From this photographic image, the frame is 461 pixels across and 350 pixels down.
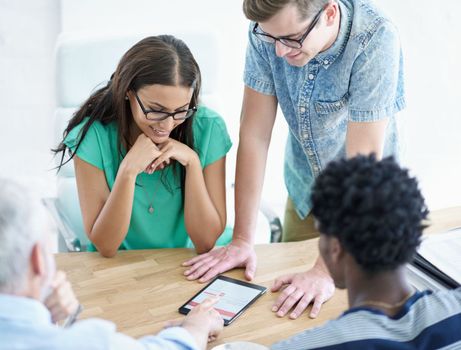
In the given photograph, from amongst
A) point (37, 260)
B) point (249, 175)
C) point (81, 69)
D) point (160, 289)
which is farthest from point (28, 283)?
point (81, 69)

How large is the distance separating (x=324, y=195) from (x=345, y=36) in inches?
31.9

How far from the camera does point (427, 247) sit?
182 centimetres

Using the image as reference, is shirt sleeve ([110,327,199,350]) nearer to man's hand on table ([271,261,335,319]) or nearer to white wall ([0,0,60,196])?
man's hand on table ([271,261,335,319])

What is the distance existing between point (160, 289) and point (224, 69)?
1.81m

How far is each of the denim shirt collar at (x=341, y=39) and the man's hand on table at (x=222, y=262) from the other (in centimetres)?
56

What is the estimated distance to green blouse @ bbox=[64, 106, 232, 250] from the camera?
2.05 metres

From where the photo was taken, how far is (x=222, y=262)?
6.07 feet

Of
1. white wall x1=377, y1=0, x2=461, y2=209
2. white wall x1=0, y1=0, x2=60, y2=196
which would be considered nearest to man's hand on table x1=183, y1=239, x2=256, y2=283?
white wall x1=0, y1=0, x2=60, y2=196

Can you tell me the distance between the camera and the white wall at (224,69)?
2.99 metres

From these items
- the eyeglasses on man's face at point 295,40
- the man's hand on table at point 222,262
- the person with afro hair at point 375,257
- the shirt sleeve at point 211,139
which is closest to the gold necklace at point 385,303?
the person with afro hair at point 375,257

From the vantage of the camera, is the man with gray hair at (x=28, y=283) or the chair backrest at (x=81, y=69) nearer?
the man with gray hair at (x=28, y=283)

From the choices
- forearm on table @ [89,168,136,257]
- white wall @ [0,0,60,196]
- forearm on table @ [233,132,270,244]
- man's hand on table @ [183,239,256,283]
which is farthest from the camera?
white wall @ [0,0,60,196]

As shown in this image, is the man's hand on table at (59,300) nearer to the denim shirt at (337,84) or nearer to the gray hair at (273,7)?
the gray hair at (273,7)

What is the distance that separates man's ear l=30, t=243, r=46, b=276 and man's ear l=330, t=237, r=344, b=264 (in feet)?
1.56
